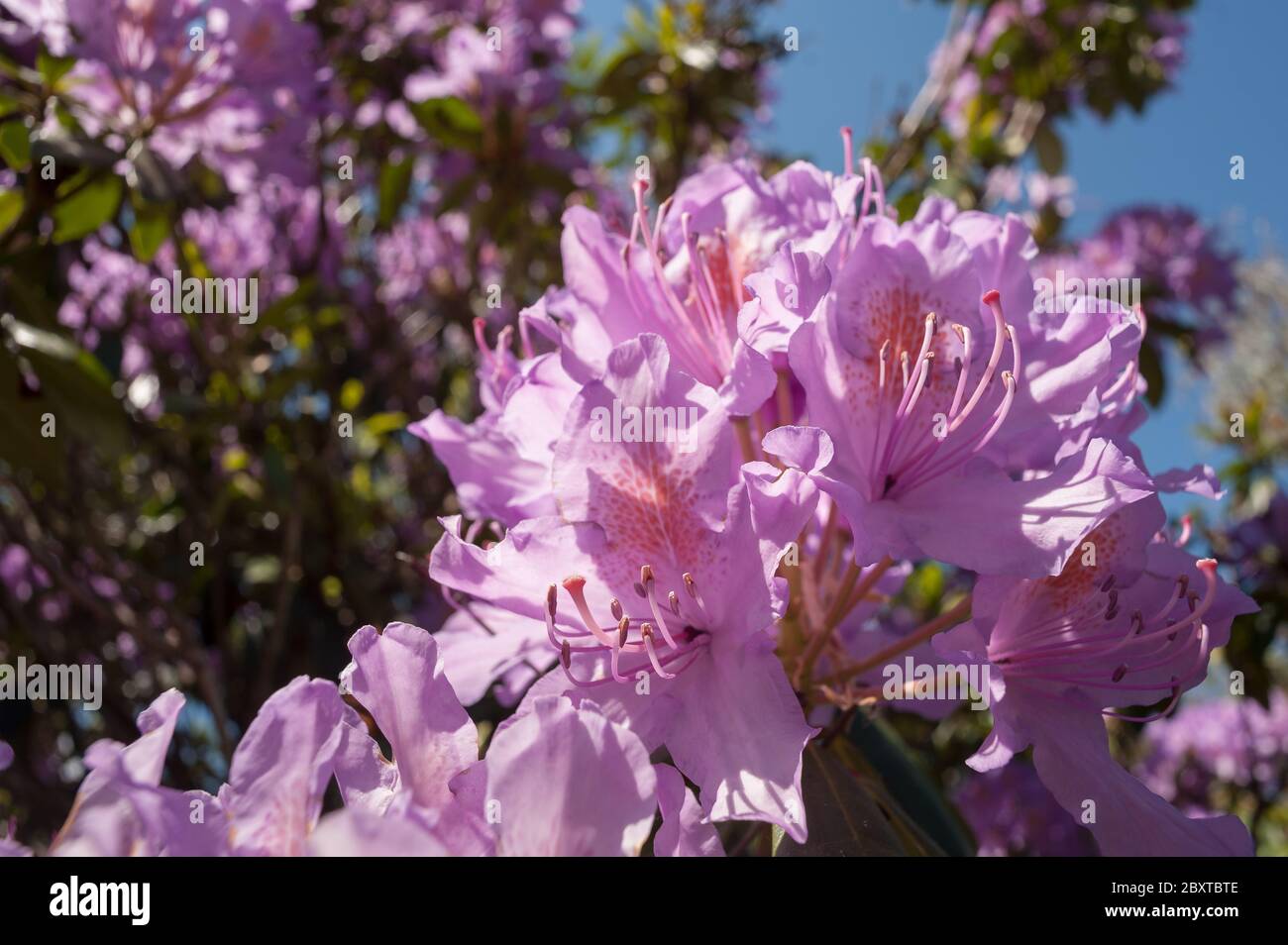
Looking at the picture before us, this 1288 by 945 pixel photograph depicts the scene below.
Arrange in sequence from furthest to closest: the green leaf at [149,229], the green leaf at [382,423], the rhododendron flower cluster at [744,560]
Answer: the green leaf at [382,423]
the green leaf at [149,229]
the rhododendron flower cluster at [744,560]

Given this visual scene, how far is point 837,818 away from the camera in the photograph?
776 millimetres

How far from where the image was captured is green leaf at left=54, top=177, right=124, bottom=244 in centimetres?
157

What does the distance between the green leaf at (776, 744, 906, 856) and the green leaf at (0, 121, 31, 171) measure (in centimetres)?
119

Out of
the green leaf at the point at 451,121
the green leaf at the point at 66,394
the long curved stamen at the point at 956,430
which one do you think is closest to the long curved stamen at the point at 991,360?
the long curved stamen at the point at 956,430

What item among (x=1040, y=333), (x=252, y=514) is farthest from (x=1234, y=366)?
(x=1040, y=333)

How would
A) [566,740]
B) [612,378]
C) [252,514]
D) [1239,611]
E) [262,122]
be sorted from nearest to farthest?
[566,740], [612,378], [1239,611], [262,122], [252,514]

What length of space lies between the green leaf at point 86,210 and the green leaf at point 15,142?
24cm

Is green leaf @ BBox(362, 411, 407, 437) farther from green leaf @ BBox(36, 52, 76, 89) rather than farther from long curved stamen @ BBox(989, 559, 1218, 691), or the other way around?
long curved stamen @ BBox(989, 559, 1218, 691)

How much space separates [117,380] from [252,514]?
517 millimetres

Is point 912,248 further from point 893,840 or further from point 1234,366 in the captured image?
point 1234,366

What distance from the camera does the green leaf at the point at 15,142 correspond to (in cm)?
130

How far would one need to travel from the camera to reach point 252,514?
2.43 m

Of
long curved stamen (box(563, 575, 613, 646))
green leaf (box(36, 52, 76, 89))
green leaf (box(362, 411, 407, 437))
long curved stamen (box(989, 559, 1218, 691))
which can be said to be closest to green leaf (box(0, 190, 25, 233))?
green leaf (box(36, 52, 76, 89))

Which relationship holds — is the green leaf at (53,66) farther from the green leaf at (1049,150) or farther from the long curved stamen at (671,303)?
the green leaf at (1049,150)
